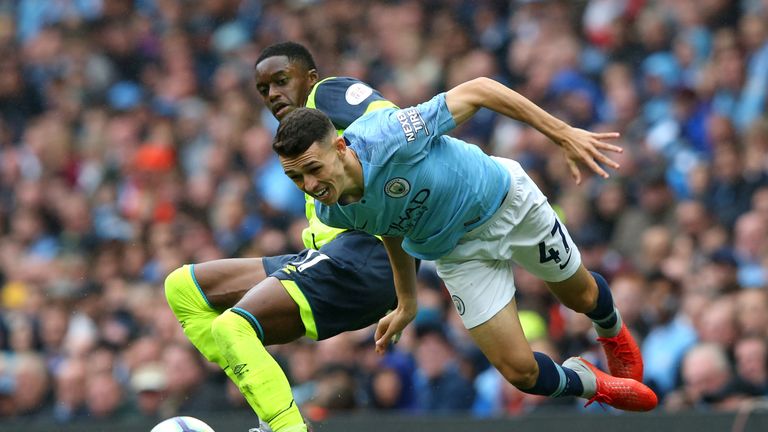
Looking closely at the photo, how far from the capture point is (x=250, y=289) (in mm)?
7348

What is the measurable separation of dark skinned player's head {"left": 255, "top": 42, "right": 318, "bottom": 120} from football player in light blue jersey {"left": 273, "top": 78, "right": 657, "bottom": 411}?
800 mm

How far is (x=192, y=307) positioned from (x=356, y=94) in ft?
4.85

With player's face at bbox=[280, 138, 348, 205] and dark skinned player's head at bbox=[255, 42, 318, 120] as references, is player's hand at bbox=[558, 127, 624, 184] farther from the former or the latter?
dark skinned player's head at bbox=[255, 42, 318, 120]

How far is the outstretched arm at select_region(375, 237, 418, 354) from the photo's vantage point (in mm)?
7082

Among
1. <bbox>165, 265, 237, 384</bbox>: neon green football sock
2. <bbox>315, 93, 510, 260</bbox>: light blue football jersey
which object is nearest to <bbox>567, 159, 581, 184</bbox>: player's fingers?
<bbox>315, 93, 510, 260</bbox>: light blue football jersey

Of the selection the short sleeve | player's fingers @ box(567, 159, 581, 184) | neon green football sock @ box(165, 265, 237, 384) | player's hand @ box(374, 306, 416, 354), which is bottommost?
player's hand @ box(374, 306, 416, 354)

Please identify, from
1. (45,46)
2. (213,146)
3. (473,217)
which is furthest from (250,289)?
(45,46)

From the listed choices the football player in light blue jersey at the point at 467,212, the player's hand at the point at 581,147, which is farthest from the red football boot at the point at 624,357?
the player's hand at the point at 581,147

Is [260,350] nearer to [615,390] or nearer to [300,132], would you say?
[300,132]

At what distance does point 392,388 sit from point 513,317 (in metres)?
3.27

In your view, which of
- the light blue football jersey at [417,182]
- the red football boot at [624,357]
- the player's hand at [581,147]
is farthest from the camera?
the red football boot at [624,357]

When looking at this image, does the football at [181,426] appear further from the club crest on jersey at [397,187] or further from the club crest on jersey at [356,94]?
the club crest on jersey at [356,94]

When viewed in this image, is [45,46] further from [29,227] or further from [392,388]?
[392,388]

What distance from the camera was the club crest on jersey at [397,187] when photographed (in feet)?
21.3
